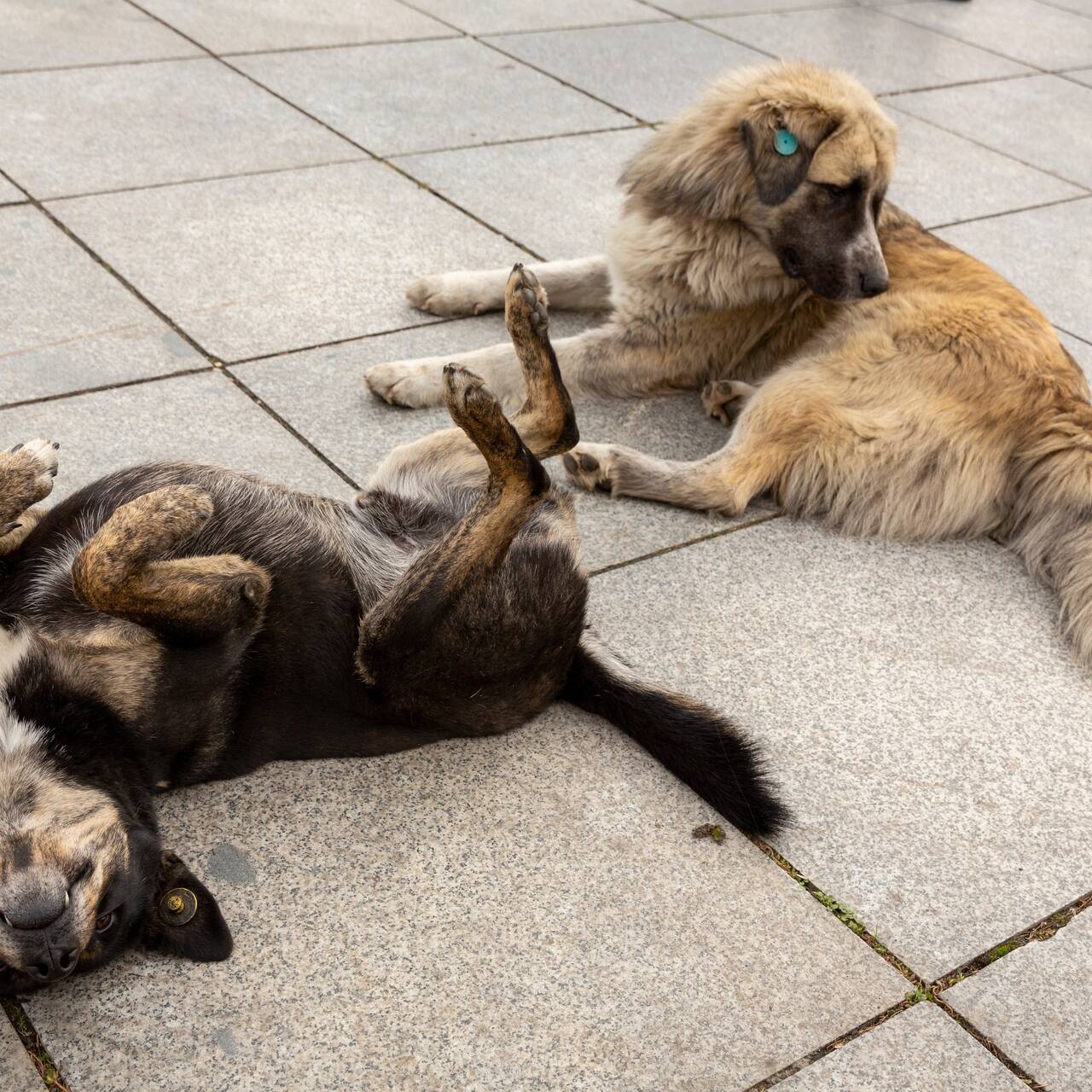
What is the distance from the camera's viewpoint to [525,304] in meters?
3.52

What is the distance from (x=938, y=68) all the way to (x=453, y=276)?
5.81 meters

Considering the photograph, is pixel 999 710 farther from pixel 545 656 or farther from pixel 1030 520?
pixel 545 656

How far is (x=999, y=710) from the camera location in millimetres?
3752

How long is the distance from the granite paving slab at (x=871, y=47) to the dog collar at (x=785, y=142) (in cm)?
465

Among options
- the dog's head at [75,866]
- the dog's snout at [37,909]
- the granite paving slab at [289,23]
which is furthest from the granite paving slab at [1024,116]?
the dog's snout at [37,909]

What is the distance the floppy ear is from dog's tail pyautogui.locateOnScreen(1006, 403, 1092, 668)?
1294mm

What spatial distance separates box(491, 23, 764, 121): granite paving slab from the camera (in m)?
8.03

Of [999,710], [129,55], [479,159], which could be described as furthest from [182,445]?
[129,55]

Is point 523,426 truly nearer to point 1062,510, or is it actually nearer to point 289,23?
point 1062,510

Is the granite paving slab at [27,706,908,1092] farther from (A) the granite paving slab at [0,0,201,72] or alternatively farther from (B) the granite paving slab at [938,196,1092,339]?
(A) the granite paving slab at [0,0,201,72]

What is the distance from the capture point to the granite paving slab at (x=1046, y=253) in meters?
6.13

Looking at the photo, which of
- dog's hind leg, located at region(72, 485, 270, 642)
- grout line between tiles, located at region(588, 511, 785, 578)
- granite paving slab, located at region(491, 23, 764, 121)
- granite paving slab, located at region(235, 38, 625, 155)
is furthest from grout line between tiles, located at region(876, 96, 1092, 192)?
dog's hind leg, located at region(72, 485, 270, 642)

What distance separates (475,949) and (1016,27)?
10604 mm

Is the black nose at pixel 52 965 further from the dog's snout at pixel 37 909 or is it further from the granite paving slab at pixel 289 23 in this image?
the granite paving slab at pixel 289 23
